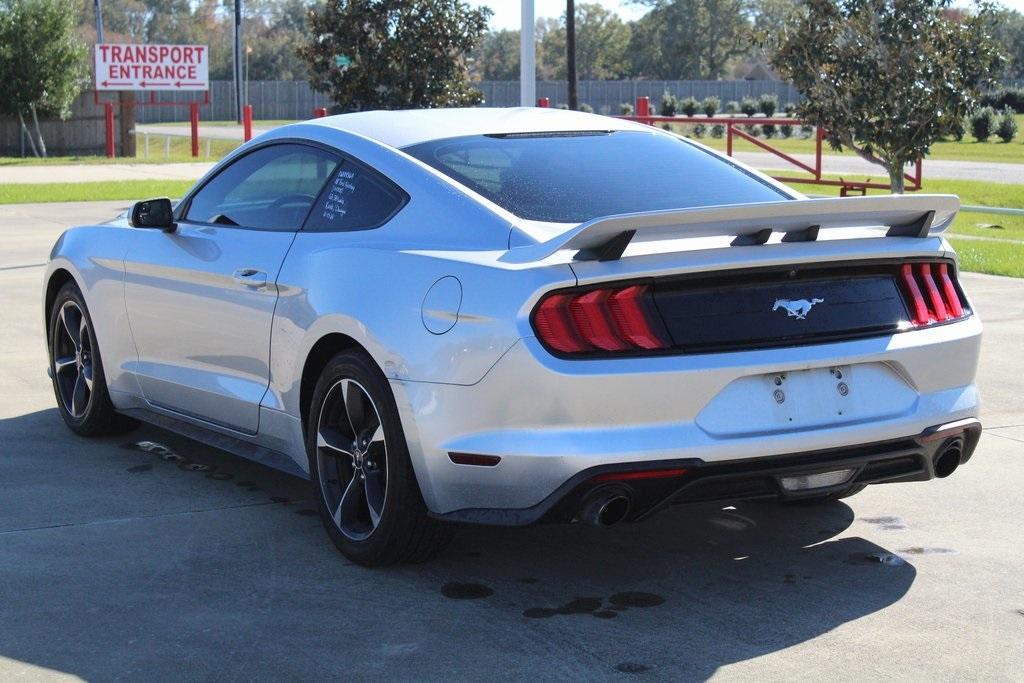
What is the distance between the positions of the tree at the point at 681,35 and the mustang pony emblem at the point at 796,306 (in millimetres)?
129054

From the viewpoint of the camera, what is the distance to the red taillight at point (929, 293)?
4953 mm

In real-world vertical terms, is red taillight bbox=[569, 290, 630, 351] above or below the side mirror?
below

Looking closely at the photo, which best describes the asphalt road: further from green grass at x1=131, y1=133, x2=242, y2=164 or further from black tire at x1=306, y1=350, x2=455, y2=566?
green grass at x1=131, y1=133, x2=242, y2=164

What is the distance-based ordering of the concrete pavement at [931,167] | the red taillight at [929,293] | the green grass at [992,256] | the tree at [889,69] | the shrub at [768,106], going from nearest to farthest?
the red taillight at [929,293] < the green grass at [992,256] < the tree at [889,69] < the concrete pavement at [931,167] < the shrub at [768,106]

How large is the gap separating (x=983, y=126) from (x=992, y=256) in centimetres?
3320

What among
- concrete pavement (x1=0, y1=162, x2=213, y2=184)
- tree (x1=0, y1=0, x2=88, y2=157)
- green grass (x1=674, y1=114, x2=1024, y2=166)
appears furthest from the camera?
green grass (x1=674, y1=114, x2=1024, y2=166)

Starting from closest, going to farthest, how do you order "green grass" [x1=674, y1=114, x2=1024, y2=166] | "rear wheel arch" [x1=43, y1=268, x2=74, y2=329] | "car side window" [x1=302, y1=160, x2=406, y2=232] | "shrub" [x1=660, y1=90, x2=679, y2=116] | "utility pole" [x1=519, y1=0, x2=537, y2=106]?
"car side window" [x1=302, y1=160, x2=406, y2=232]
"rear wheel arch" [x1=43, y1=268, x2=74, y2=329]
"utility pole" [x1=519, y1=0, x2=537, y2=106]
"green grass" [x1=674, y1=114, x2=1024, y2=166]
"shrub" [x1=660, y1=90, x2=679, y2=116]

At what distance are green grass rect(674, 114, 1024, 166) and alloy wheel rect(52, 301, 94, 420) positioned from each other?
2653 centimetres

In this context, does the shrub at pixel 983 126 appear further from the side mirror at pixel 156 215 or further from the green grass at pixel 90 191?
the side mirror at pixel 156 215

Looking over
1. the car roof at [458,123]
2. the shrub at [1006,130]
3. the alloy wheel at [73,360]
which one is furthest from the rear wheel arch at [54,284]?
the shrub at [1006,130]

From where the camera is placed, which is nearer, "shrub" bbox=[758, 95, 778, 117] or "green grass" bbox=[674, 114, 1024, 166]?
"green grass" bbox=[674, 114, 1024, 166]

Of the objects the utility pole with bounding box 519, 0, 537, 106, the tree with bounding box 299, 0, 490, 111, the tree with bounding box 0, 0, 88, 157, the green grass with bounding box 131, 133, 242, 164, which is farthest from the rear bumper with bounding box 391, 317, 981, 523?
the tree with bounding box 0, 0, 88, 157

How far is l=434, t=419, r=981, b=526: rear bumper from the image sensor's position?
4418 mm

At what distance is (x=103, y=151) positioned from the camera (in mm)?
38562
